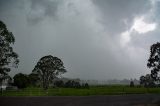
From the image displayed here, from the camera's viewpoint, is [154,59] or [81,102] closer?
[81,102]

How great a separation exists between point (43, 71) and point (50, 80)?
10.8 feet

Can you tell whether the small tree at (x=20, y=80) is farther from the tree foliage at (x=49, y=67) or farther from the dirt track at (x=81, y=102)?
the dirt track at (x=81, y=102)

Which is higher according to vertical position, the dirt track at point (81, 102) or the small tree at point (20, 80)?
the small tree at point (20, 80)

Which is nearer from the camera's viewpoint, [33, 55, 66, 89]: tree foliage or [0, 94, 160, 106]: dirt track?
[0, 94, 160, 106]: dirt track

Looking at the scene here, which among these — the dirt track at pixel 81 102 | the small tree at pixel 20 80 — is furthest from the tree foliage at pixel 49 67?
the dirt track at pixel 81 102

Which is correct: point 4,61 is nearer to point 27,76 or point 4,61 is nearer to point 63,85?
point 27,76

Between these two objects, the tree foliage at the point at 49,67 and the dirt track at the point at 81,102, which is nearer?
the dirt track at the point at 81,102

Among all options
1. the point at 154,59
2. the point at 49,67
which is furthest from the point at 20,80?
the point at 154,59

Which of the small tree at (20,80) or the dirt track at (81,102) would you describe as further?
the small tree at (20,80)

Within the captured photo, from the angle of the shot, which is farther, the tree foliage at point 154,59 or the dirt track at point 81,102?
the tree foliage at point 154,59

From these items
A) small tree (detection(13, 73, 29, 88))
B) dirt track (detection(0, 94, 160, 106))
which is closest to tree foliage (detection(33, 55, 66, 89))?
small tree (detection(13, 73, 29, 88))

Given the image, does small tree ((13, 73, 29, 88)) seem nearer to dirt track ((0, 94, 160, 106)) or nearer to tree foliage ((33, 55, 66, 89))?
tree foliage ((33, 55, 66, 89))

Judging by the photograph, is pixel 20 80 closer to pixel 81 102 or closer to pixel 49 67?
pixel 49 67

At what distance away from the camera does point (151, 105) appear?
80.2 ft
